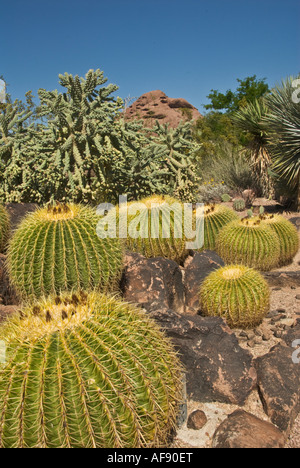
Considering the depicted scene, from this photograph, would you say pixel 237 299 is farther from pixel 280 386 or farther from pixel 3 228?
pixel 3 228

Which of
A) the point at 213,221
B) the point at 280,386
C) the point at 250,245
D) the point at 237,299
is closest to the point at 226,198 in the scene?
the point at 213,221

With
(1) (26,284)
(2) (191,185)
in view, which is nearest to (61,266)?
(1) (26,284)

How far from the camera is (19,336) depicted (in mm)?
2186

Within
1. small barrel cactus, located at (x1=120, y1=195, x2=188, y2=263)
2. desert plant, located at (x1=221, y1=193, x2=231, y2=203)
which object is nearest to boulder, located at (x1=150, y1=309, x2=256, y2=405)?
small barrel cactus, located at (x1=120, y1=195, x2=188, y2=263)

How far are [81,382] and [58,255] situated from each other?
1.91 metres

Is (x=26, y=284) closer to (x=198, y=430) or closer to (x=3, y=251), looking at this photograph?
(x=3, y=251)

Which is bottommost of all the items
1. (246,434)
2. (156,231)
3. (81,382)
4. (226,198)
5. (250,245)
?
(246,434)

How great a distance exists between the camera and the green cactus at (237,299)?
175 inches

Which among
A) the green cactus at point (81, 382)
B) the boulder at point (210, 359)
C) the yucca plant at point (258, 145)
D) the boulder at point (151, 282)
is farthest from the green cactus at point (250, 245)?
the yucca plant at point (258, 145)

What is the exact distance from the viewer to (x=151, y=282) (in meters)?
4.47

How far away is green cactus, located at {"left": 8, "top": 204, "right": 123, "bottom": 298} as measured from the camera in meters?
3.73

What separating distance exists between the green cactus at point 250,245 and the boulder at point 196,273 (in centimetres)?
71

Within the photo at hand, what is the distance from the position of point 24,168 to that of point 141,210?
2.25 meters
